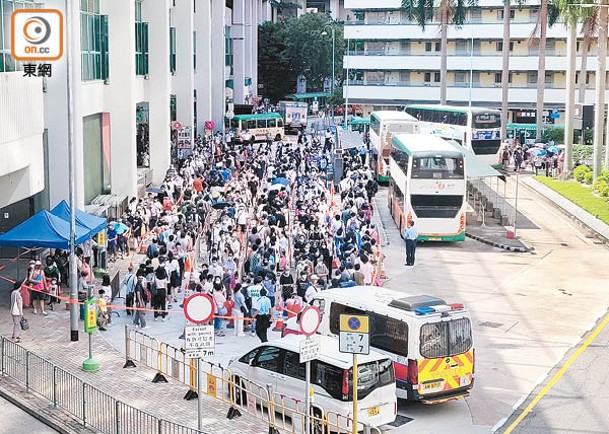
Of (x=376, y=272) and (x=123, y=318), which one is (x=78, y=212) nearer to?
(x=123, y=318)

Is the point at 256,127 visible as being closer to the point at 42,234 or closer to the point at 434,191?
the point at 434,191

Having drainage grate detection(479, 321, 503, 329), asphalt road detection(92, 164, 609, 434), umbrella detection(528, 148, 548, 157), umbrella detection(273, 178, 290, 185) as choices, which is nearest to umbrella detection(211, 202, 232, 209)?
umbrella detection(273, 178, 290, 185)

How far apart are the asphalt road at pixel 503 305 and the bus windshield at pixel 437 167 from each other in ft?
8.39

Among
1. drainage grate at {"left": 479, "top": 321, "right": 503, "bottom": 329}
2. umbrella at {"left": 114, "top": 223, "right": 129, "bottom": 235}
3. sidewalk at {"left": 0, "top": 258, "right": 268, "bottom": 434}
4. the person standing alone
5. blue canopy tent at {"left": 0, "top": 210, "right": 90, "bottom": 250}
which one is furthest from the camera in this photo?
the person standing alone

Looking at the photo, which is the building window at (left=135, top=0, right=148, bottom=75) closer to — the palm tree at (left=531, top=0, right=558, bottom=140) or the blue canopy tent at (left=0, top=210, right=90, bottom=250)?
the blue canopy tent at (left=0, top=210, right=90, bottom=250)

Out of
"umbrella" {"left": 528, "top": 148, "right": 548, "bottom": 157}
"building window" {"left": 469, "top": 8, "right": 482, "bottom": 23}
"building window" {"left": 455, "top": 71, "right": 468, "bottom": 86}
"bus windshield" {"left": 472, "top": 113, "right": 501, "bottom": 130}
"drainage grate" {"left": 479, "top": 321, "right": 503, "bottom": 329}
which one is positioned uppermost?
"building window" {"left": 469, "top": 8, "right": 482, "bottom": 23}

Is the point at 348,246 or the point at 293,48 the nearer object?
the point at 348,246

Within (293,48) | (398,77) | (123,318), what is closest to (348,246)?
(123,318)

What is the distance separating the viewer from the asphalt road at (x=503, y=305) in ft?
60.3

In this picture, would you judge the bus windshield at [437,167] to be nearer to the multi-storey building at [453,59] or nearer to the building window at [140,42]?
the building window at [140,42]

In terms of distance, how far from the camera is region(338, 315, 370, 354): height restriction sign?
14.4 m

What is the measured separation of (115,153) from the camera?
1553 inches

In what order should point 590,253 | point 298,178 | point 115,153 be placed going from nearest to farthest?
point 590,253, point 115,153, point 298,178

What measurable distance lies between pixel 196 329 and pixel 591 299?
15.9 meters
